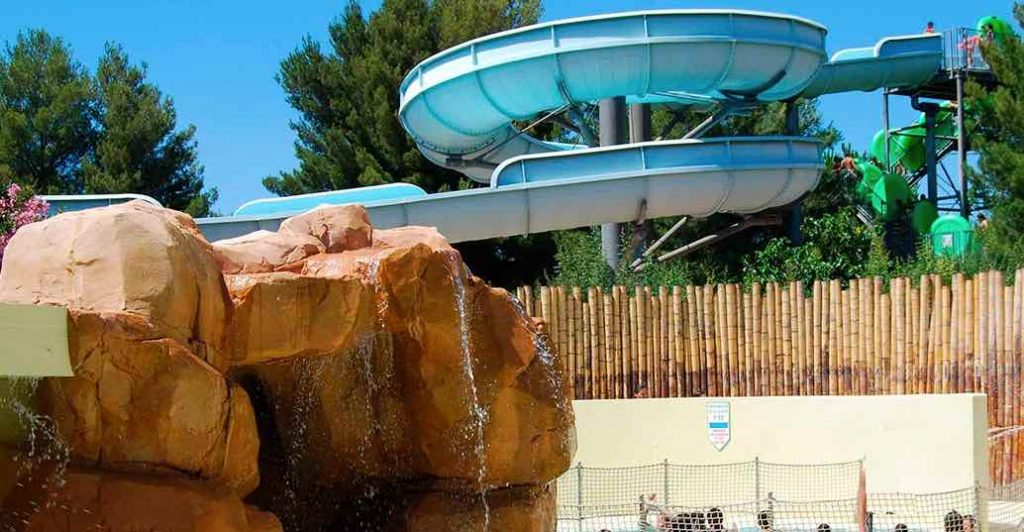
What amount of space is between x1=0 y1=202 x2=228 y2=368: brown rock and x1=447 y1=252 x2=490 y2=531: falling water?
5.32ft

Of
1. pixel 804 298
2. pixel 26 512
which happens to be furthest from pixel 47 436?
pixel 804 298

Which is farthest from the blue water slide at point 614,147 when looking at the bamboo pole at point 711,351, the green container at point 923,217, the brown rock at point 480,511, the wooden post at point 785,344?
the brown rock at point 480,511

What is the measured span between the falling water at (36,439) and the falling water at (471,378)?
2.38 metres

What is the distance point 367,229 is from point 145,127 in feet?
63.5

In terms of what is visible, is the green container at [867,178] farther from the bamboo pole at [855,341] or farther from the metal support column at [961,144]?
the bamboo pole at [855,341]

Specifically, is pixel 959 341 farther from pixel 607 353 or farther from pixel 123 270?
pixel 123 270

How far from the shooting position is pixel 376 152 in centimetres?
2427

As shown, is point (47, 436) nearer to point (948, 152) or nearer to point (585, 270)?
point (585, 270)

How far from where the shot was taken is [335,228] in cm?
694

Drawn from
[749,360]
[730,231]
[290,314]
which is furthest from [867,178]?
[290,314]

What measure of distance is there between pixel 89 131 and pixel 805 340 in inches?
685

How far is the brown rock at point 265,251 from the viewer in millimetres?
6137

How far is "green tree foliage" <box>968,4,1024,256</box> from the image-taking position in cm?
1758

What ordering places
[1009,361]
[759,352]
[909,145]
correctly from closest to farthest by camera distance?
[1009,361], [759,352], [909,145]
